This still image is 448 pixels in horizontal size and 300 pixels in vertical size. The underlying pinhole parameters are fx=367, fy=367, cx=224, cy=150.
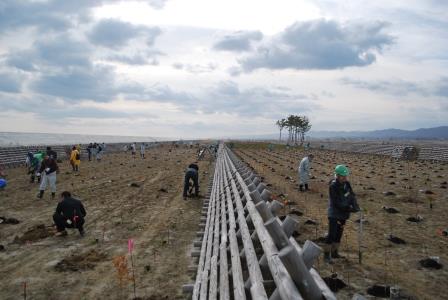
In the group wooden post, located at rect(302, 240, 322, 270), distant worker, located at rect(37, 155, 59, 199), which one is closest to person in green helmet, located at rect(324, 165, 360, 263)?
wooden post, located at rect(302, 240, 322, 270)

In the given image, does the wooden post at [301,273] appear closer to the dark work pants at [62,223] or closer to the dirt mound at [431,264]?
the dirt mound at [431,264]

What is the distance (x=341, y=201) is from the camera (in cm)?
809

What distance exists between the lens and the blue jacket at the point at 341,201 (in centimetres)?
806

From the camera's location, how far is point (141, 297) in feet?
21.9

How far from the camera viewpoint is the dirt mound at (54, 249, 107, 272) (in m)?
8.23

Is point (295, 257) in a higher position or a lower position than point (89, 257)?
higher

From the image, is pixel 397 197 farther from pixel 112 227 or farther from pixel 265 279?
pixel 265 279

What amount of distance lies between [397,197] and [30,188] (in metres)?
19.4

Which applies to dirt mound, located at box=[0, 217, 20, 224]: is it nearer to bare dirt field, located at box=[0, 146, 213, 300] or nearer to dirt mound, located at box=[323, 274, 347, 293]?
bare dirt field, located at box=[0, 146, 213, 300]

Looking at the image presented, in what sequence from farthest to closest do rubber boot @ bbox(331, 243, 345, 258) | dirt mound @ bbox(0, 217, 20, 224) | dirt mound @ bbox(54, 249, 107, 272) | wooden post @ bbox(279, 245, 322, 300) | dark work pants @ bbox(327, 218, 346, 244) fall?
dirt mound @ bbox(0, 217, 20, 224), rubber boot @ bbox(331, 243, 345, 258), dirt mound @ bbox(54, 249, 107, 272), dark work pants @ bbox(327, 218, 346, 244), wooden post @ bbox(279, 245, 322, 300)

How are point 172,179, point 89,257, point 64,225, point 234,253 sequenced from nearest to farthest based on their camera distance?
point 234,253, point 89,257, point 64,225, point 172,179

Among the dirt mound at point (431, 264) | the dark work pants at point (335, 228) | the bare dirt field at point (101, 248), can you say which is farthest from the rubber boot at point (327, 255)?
the bare dirt field at point (101, 248)

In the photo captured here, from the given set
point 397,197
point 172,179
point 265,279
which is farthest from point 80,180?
point 265,279

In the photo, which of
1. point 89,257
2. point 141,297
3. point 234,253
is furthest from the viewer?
point 89,257
